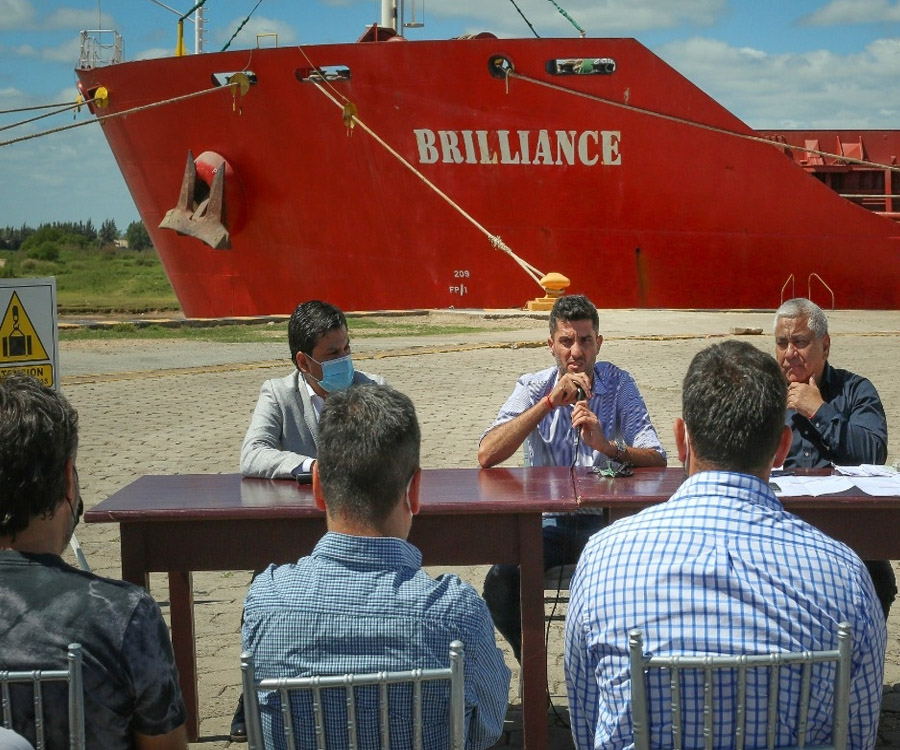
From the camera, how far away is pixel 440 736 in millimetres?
2105

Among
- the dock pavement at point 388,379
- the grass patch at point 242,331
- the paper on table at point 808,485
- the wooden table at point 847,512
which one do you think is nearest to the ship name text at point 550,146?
the dock pavement at point 388,379

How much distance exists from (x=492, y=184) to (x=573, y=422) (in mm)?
13260

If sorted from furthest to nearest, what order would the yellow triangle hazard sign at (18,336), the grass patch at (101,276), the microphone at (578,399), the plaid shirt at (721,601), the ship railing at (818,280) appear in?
the grass patch at (101,276)
the ship railing at (818,280)
the yellow triangle hazard sign at (18,336)
the microphone at (578,399)
the plaid shirt at (721,601)

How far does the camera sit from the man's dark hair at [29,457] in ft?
6.61

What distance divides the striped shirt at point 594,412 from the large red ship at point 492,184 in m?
11.6

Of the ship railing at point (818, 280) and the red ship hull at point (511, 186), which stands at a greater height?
the red ship hull at point (511, 186)

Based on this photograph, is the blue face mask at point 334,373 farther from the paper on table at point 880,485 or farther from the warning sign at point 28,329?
the paper on table at point 880,485

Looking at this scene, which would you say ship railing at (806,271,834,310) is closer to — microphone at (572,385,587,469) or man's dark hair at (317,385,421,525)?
microphone at (572,385,587,469)

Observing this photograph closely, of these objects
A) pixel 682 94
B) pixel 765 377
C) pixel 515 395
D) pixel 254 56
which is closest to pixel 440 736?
pixel 765 377

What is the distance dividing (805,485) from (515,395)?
4.13ft

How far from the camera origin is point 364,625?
→ 2043 mm

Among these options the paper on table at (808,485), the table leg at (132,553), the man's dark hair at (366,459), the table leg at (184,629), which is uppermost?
the man's dark hair at (366,459)

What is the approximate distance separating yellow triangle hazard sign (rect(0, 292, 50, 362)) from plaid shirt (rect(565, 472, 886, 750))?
3038 mm

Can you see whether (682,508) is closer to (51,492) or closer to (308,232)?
(51,492)
